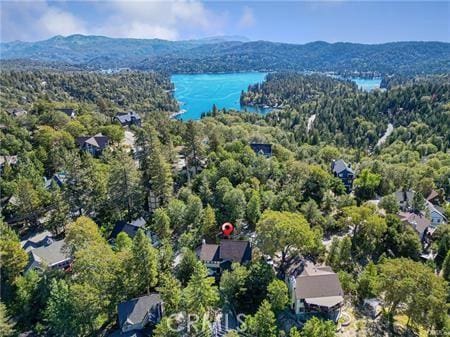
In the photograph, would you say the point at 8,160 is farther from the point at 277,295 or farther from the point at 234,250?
the point at 277,295

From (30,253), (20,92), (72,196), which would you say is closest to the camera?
(30,253)

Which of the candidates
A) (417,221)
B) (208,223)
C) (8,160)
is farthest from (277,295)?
(8,160)

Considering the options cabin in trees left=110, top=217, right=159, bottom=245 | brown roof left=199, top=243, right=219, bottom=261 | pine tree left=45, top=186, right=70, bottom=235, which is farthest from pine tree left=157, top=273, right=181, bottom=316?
pine tree left=45, top=186, right=70, bottom=235

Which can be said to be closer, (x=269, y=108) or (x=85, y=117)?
(x=85, y=117)

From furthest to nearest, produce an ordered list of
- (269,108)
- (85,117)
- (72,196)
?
(269,108) → (85,117) → (72,196)

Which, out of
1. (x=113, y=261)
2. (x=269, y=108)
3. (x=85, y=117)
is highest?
(x=85, y=117)

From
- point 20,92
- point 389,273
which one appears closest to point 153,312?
point 389,273

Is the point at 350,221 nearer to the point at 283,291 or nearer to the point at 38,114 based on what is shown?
the point at 283,291

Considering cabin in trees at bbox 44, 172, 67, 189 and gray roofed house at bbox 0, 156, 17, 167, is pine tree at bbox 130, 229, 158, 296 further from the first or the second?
gray roofed house at bbox 0, 156, 17, 167
